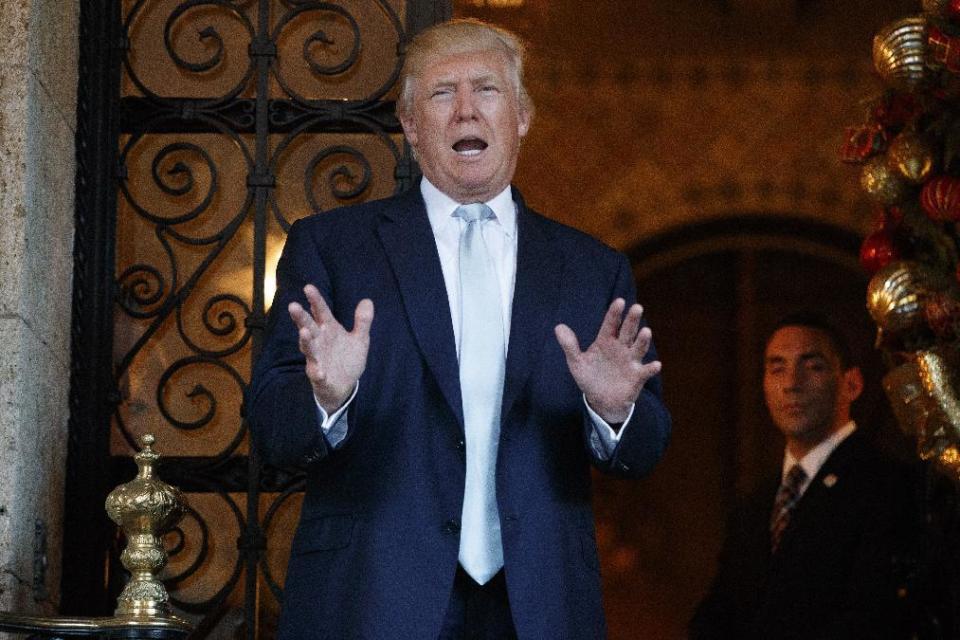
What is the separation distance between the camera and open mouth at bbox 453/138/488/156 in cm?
360

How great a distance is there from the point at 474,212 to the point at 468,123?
18 cm

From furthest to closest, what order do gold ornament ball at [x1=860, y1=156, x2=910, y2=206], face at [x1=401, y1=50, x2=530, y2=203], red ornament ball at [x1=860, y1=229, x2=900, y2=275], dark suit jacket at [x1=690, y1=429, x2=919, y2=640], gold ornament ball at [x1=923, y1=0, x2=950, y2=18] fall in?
dark suit jacket at [x1=690, y1=429, x2=919, y2=640] < red ornament ball at [x1=860, y1=229, x2=900, y2=275] < gold ornament ball at [x1=860, y1=156, x2=910, y2=206] < gold ornament ball at [x1=923, y1=0, x2=950, y2=18] < face at [x1=401, y1=50, x2=530, y2=203]

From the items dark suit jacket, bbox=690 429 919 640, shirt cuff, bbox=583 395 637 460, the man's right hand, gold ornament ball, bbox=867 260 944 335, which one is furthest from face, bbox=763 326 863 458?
the man's right hand

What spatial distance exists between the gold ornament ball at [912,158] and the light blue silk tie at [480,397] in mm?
1756

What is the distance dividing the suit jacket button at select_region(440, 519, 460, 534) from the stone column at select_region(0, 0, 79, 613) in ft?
3.45

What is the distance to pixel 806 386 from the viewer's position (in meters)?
6.21

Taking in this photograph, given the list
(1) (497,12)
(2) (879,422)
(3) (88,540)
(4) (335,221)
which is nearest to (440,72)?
(4) (335,221)

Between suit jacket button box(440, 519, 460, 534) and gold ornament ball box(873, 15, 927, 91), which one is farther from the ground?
gold ornament ball box(873, 15, 927, 91)

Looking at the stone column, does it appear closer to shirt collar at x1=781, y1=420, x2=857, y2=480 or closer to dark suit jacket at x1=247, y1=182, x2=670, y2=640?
dark suit jacket at x1=247, y1=182, x2=670, y2=640

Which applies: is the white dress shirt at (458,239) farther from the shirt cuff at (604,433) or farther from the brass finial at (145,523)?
the brass finial at (145,523)

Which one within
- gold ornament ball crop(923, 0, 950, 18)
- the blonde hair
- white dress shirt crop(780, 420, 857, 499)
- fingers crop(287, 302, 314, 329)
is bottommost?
white dress shirt crop(780, 420, 857, 499)

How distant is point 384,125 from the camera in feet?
14.6

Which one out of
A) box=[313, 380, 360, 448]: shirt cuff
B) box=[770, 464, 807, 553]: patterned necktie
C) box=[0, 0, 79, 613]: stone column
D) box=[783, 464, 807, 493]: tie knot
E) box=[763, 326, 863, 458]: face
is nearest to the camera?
box=[313, 380, 360, 448]: shirt cuff

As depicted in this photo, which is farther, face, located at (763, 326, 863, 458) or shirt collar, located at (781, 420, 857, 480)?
face, located at (763, 326, 863, 458)
